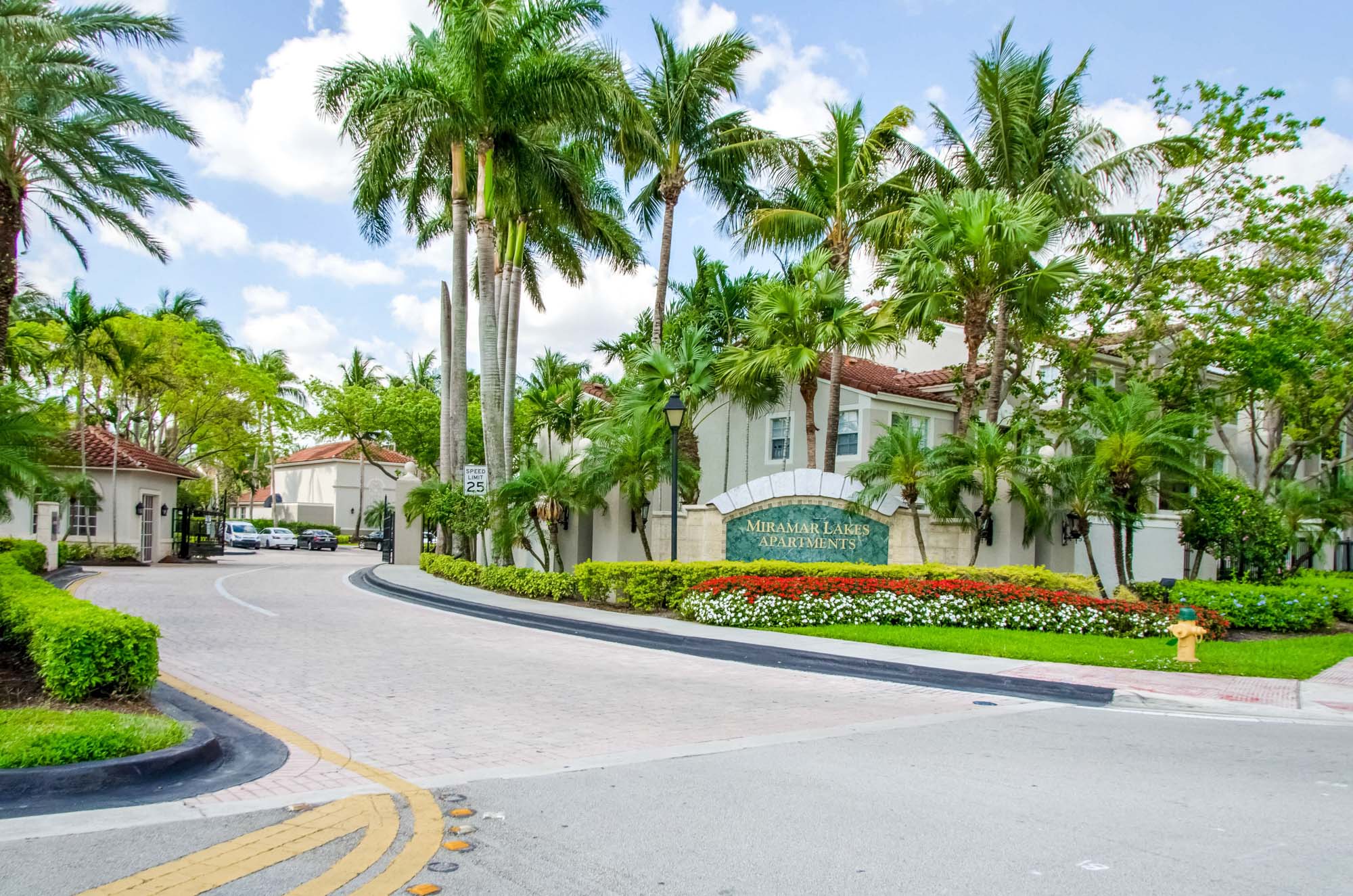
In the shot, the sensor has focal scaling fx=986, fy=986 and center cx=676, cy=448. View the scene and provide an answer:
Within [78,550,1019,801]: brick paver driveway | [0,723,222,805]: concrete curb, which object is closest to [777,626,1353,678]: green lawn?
[78,550,1019,801]: brick paver driveway

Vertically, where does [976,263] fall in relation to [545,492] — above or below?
above

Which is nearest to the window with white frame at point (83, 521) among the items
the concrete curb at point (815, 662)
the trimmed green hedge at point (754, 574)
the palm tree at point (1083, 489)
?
the concrete curb at point (815, 662)

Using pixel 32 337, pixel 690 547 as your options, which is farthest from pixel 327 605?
pixel 32 337

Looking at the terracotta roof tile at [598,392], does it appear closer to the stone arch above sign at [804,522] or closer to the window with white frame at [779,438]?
the window with white frame at [779,438]

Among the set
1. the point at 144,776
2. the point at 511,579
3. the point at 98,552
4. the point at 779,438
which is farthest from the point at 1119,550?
the point at 98,552

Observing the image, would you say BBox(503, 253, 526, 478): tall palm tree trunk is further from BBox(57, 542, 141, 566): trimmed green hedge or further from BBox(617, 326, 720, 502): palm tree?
BBox(57, 542, 141, 566): trimmed green hedge

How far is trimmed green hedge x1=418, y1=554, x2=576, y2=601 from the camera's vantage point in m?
20.2

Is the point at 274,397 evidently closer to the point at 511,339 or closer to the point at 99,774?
the point at 511,339

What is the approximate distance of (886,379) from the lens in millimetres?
28641

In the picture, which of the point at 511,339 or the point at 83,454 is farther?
the point at 83,454

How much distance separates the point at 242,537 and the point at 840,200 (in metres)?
38.8

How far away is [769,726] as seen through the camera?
8477 millimetres

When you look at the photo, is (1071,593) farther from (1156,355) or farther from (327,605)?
(1156,355)

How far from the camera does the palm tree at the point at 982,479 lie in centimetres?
1723
